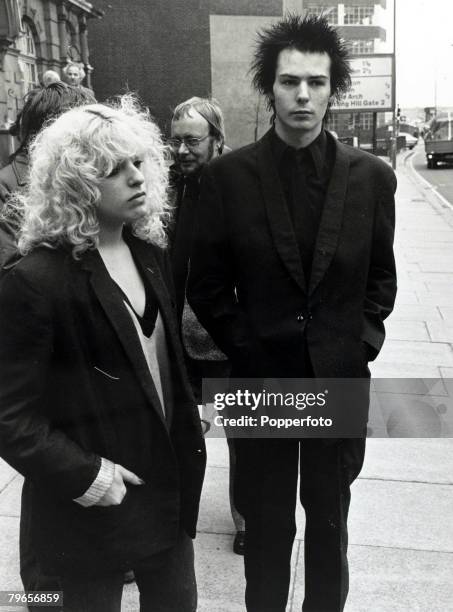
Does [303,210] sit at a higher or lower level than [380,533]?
higher

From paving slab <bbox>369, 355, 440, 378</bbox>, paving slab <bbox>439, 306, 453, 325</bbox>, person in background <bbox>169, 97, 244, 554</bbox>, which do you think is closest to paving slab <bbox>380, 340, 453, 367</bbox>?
paving slab <bbox>369, 355, 440, 378</bbox>

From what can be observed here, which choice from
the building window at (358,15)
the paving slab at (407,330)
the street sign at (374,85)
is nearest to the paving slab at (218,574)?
the paving slab at (407,330)

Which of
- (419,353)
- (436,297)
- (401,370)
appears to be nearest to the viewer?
(401,370)

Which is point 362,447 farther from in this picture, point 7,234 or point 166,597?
point 7,234

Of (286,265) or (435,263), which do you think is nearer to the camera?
(286,265)

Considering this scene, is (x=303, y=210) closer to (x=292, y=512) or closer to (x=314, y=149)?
(x=314, y=149)

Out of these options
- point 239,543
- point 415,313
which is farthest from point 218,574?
point 415,313

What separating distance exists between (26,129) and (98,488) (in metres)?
1.51

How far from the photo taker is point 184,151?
10.2 feet

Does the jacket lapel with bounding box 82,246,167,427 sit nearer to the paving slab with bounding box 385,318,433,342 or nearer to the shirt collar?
the shirt collar

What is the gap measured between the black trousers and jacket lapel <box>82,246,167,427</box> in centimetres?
68

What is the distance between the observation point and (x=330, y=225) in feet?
7.16

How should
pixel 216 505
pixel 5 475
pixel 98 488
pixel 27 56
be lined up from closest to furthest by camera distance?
pixel 98 488 → pixel 216 505 → pixel 5 475 → pixel 27 56

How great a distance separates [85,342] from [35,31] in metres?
16.8
